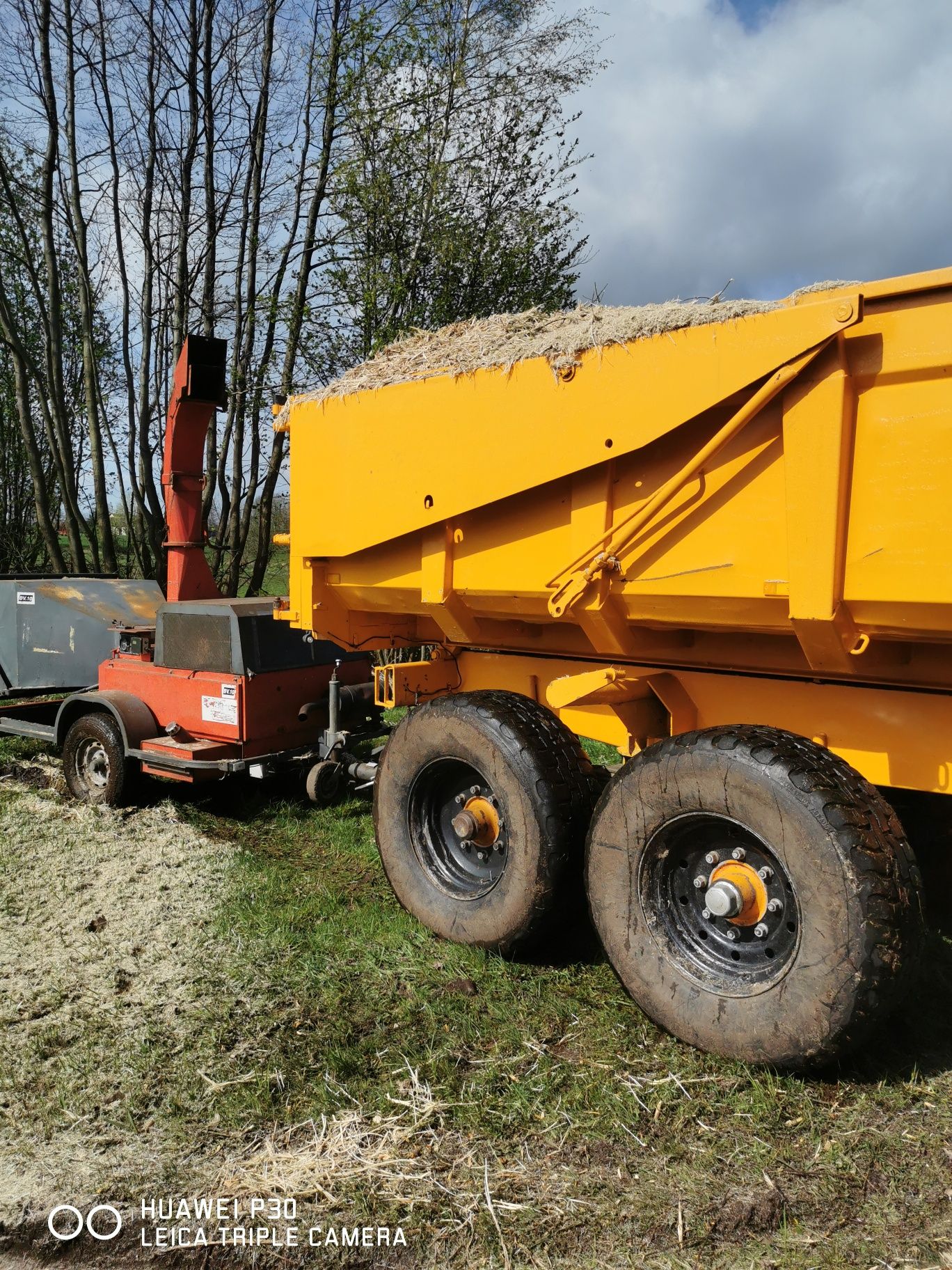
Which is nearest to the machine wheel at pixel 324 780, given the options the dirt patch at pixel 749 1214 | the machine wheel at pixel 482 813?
the machine wheel at pixel 482 813

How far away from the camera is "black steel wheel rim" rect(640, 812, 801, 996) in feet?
10.4

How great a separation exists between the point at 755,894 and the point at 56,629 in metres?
6.96

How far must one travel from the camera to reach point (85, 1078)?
320 centimetres

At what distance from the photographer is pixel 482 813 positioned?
13.7 ft

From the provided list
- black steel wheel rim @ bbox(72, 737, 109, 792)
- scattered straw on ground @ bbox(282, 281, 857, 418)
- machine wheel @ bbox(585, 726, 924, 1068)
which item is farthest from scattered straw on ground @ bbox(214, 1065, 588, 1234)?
black steel wheel rim @ bbox(72, 737, 109, 792)

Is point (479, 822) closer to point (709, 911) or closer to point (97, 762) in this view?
point (709, 911)

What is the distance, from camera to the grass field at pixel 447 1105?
251 centimetres

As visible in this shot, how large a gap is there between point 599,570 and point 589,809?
42.6 inches

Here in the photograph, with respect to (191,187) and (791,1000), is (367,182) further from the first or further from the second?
(791,1000)

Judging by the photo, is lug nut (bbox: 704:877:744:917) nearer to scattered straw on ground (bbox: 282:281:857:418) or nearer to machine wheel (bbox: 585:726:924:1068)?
machine wheel (bbox: 585:726:924:1068)

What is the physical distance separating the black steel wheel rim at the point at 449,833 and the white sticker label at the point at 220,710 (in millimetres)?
2183

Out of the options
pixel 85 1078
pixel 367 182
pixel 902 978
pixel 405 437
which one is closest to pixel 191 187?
pixel 367 182

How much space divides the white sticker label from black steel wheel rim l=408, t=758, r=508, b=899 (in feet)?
7.16

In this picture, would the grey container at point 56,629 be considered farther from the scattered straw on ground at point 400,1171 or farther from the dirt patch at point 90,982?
the scattered straw on ground at point 400,1171
